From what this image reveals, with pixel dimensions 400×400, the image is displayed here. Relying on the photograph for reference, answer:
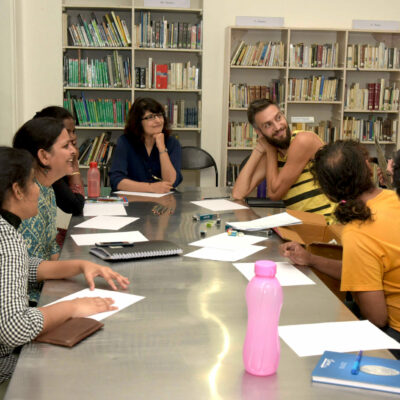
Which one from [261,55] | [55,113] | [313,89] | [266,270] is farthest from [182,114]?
[266,270]

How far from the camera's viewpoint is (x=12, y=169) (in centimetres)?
156

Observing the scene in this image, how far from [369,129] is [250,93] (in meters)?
1.27

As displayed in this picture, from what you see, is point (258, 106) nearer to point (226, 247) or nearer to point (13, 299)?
point (226, 247)

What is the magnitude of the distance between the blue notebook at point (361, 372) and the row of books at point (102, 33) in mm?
4459

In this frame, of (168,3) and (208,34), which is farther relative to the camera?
(208,34)

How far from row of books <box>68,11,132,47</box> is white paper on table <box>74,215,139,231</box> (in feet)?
9.45

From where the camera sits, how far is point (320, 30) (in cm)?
520

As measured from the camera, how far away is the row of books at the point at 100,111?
5176 millimetres

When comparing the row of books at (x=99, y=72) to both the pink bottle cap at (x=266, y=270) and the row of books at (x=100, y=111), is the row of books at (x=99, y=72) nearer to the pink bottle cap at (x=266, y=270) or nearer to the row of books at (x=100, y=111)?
the row of books at (x=100, y=111)

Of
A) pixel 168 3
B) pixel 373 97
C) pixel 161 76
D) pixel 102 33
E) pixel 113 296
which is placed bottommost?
pixel 113 296

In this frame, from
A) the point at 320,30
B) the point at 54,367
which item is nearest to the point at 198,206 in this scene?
the point at 54,367

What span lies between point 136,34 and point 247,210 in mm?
2855

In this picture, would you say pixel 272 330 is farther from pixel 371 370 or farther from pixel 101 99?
pixel 101 99

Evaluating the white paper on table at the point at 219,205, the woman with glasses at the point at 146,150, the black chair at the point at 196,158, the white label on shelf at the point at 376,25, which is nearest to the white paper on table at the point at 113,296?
the white paper on table at the point at 219,205
